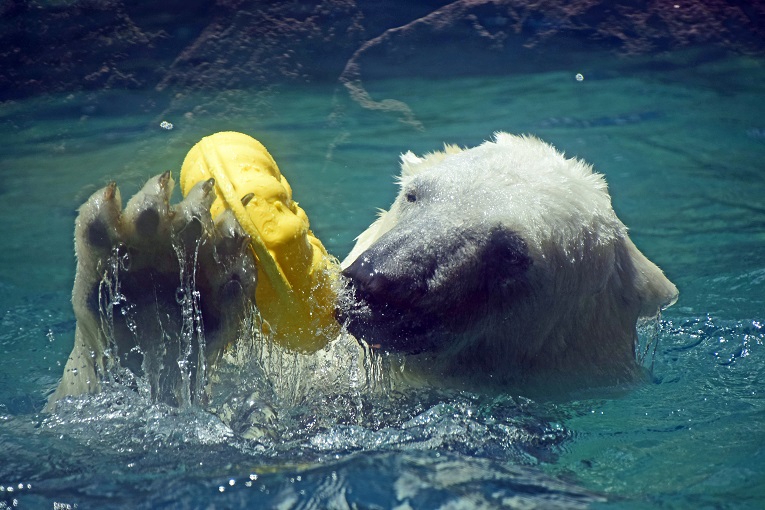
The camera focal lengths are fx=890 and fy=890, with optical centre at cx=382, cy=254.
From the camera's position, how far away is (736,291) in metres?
5.82

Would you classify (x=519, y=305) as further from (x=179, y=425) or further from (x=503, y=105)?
(x=503, y=105)

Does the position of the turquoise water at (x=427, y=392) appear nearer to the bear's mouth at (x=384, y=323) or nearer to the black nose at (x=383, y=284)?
the bear's mouth at (x=384, y=323)

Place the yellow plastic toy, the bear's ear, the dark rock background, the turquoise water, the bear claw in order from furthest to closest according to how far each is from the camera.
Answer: the dark rock background
the bear's ear
the yellow plastic toy
the turquoise water
the bear claw

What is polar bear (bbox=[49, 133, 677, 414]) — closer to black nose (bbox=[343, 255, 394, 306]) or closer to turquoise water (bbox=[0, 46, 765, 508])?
black nose (bbox=[343, 255, 394, 306])

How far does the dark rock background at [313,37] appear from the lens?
333 inches

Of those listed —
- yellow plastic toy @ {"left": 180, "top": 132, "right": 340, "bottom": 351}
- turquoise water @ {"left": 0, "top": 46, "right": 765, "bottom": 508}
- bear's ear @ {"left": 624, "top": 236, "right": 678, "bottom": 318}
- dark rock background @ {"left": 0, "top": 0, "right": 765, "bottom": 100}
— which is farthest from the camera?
dark rock background @ {"left": 0, "top": 0, "right": 765, "bottom": 100}

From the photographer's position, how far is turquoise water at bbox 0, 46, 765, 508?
9.62 feet

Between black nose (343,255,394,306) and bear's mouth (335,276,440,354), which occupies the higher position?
black nose (343,255,394,306)

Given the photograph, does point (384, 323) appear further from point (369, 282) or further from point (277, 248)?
point (277, 248)

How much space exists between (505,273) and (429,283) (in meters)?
0.38

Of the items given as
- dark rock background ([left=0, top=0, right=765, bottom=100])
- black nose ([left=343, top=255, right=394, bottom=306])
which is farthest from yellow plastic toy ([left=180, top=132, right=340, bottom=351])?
dark rock background ([left=0, top=0, right=765, bottom=100])

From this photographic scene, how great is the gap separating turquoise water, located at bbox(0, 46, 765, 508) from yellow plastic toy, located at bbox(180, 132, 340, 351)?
0.44m

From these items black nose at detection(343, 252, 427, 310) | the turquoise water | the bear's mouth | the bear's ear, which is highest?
black nose at detection(343, 252, 427, 310)

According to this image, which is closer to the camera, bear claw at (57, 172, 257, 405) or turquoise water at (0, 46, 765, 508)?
bear claw at (57, 172, 257, 405)
